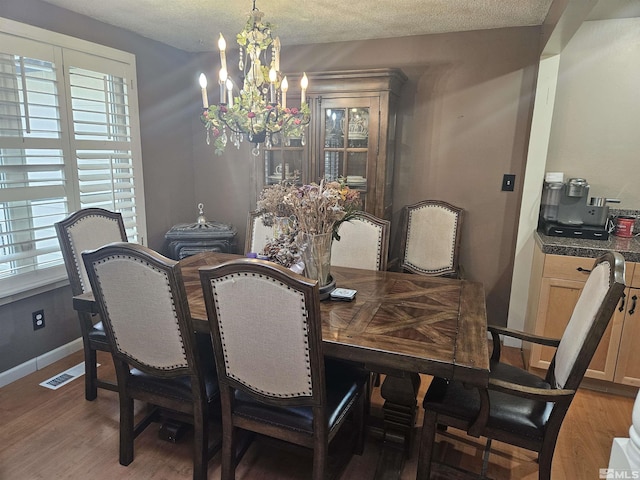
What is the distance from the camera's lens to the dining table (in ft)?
4.76

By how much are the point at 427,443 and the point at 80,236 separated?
2.12 metres

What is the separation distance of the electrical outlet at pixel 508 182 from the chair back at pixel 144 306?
255cm

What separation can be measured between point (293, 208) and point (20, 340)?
2092mm

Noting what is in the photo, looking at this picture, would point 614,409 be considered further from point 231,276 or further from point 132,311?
point 132,311

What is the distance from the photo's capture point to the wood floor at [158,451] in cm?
191

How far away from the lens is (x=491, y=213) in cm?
322

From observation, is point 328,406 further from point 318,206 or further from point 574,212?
point 574,212

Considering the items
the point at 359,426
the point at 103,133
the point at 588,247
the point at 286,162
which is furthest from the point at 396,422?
the point at 103,133

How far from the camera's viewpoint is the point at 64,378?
8.71 ft

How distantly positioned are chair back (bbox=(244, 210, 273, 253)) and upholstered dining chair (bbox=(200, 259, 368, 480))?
131cm

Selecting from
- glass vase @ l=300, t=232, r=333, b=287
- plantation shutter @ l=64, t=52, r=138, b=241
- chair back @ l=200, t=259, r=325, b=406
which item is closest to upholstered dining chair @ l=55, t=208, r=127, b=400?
plantation shutter @ l=64, t=52, r=138, b=241

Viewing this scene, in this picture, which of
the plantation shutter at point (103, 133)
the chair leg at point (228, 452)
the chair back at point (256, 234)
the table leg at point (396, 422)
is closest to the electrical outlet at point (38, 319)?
the plantation shutter at point (103, 133)

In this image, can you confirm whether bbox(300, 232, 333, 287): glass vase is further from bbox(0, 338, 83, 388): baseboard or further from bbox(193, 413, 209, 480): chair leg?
bbox(0, 338, 83, 388): baseboard

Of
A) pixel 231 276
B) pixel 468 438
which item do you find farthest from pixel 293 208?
pixel 468 438
